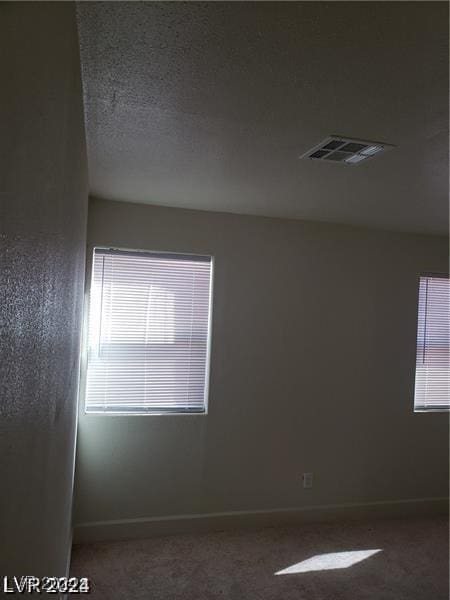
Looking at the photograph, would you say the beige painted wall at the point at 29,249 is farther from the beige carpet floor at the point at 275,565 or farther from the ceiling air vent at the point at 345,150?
the beige carpet floor at the point at 275,565

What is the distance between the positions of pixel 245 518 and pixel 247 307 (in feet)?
5.60

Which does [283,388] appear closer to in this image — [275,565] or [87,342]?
[275,565]

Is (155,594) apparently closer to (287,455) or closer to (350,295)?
(287,455)

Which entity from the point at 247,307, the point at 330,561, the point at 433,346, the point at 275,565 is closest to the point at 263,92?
the point at 247,307

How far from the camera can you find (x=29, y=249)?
29.4 inches

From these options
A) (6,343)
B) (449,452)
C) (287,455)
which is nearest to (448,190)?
(287,455)

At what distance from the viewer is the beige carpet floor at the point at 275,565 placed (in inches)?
119

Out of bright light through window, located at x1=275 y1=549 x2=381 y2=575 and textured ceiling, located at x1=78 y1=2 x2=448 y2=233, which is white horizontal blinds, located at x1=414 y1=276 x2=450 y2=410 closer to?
bright light through window, located at x1=275 y1=549 x2=381 y2=575

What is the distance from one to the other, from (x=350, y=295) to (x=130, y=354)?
1.96m

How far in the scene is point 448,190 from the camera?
2998 millimetres

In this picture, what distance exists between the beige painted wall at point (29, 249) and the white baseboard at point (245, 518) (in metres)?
2.65

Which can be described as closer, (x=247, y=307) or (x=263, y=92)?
(x=263, y=92)

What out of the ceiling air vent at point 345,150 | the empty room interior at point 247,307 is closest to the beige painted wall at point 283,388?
the empty room interior at point 247,307

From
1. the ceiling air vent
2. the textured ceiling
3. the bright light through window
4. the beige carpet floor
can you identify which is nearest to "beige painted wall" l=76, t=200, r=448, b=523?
the beige carpet floor
